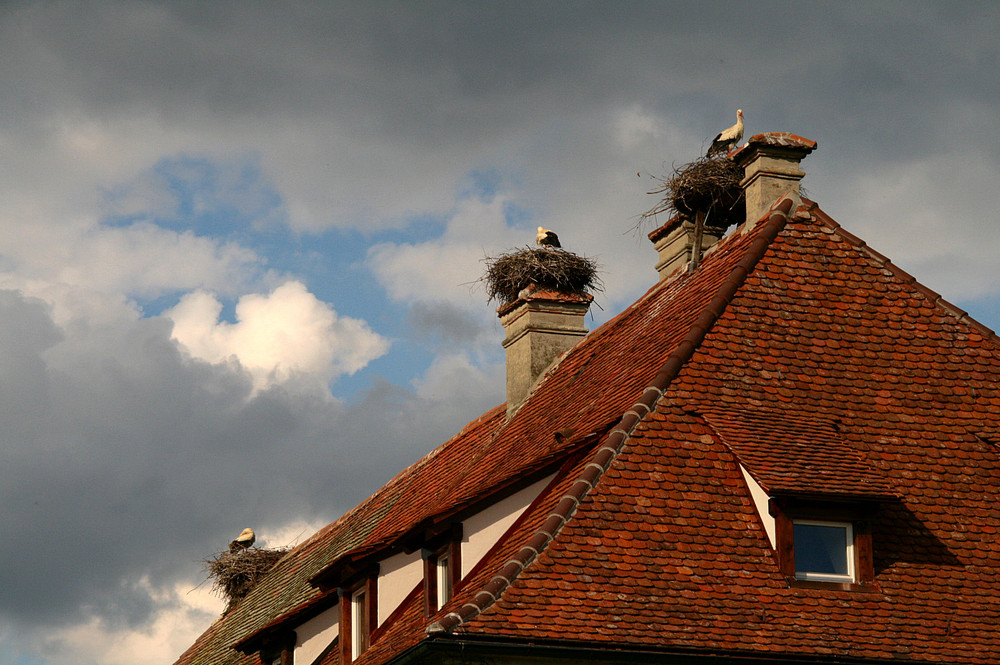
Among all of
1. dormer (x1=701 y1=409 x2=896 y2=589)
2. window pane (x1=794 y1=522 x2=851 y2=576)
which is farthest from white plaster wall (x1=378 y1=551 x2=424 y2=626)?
window pane (x1=794 y1=522 x2=851 y2=576)

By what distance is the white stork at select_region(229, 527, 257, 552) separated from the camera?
34.8m

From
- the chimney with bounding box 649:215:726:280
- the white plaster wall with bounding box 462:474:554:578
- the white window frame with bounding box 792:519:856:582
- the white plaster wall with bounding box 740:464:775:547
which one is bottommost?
the white window frame with bounding box 792:519:856:582

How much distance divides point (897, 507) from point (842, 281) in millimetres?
3040

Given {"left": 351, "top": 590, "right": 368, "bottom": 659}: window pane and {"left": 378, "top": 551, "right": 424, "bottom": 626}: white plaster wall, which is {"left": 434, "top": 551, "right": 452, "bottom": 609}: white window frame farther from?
{"left": 351, "top": 590, "right": 368, "bottom": 659}: window pane

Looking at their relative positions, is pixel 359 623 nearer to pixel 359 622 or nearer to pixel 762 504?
pixel 359 622

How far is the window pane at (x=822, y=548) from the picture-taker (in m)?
15.6

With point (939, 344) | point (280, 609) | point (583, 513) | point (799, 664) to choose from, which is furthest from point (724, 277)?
point (280, 609)

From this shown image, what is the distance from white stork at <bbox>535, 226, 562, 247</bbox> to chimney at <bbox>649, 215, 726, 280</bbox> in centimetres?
262

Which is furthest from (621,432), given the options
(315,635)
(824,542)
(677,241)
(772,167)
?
(315,635)

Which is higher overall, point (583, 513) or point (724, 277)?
point (724, 277)

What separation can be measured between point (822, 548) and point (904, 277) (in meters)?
4.19

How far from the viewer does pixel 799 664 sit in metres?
14.6

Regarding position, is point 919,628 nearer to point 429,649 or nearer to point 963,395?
point 963,395

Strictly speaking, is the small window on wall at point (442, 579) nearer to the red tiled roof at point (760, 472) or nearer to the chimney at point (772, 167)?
the red tiled roof at point (760, 472)
